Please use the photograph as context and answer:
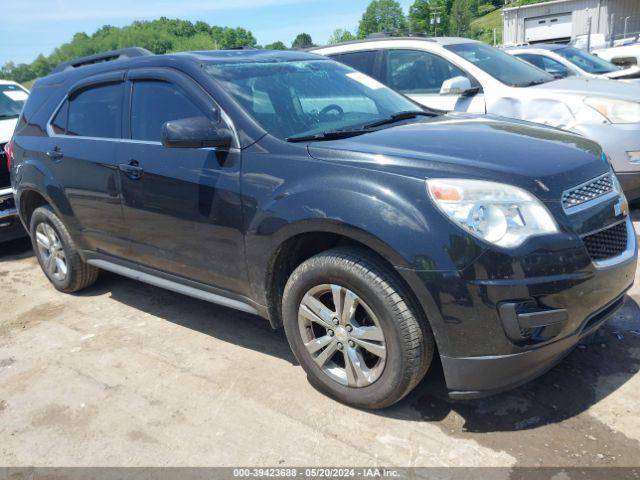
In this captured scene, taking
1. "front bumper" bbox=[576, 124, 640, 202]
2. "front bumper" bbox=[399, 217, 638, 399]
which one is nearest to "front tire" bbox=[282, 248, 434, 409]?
"front bumper" bbox=[399, 217, 638, 399]

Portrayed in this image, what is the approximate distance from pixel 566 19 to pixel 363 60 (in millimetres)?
49765

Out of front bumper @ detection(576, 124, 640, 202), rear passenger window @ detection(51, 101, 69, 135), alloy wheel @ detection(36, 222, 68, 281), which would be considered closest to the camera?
rear passenger window @ detection(51, 101, 69, 135)

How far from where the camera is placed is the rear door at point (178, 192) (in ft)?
10.4

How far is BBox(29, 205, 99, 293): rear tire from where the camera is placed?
460 cm

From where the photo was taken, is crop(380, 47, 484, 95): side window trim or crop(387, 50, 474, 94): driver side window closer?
crop(380, 47, 484, 95): side window trim

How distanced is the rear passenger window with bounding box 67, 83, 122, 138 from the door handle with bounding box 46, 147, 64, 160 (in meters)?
0.16

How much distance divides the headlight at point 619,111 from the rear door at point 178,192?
385 cm

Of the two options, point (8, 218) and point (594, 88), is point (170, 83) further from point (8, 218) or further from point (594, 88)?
point (594, 88)

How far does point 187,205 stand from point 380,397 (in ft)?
4.97

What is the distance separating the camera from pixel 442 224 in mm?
2404

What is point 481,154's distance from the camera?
106 inches

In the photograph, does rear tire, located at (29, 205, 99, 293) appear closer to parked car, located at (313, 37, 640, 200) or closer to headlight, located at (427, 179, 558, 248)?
headlight, located at (427, 179, 558, 248)

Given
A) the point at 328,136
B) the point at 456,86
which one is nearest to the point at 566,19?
the point at 456,86

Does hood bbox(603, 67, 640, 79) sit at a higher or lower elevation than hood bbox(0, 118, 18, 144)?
lower
